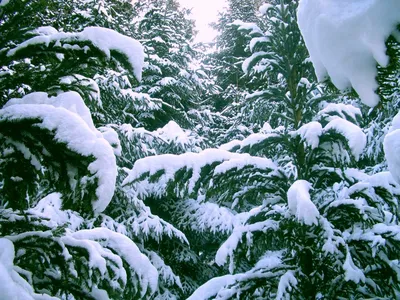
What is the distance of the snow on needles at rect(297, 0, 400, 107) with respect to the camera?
98cm

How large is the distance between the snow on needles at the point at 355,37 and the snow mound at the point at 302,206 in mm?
1499

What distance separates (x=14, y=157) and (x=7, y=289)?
80cm

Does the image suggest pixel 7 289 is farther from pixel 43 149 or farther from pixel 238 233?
pixel 238 233

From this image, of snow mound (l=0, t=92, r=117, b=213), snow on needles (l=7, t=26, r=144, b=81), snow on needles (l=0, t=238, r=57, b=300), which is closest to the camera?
snow on needles (l=0, t=238, r=57, b=300)

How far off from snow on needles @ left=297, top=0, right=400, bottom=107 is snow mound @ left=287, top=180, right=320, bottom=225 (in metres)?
1.50

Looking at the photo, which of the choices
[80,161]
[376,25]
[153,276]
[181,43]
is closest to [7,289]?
[80,161]

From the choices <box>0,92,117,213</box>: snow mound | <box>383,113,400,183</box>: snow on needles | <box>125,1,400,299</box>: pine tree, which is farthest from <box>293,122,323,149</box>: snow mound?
<box>0,92,117,213</box>: snow mound

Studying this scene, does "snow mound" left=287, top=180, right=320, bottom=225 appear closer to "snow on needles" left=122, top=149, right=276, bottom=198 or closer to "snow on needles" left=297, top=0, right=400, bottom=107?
"snow on needles" left=122, top=149, right=276, bottom=198

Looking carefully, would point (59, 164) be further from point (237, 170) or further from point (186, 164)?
point (237, 170)

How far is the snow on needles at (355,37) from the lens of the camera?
980 millimetres

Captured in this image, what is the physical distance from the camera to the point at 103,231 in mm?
2588

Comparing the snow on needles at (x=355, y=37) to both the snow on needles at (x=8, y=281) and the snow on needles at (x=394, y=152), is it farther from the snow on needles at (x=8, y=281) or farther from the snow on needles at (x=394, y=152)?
the snow on needles at (x=8, y=281)

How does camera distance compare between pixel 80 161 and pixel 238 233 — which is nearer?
pixel 80 161

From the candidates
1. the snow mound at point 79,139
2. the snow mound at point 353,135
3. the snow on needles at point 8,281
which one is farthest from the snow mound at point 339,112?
the snow on needles at point 8,281
